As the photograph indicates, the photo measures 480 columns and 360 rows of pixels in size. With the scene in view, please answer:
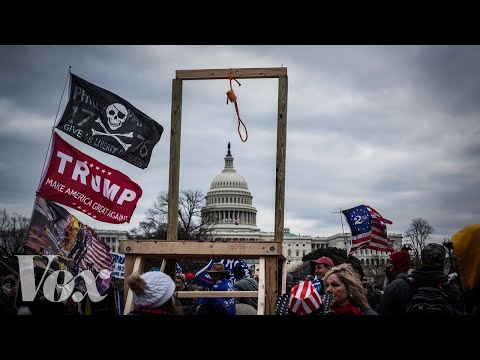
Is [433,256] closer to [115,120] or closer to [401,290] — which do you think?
[401,290]

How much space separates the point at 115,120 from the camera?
6.76 m

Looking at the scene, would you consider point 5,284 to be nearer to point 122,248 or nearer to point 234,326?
point 122,248

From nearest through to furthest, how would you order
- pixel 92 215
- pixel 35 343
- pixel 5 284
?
pixel 35 343 < pixel 92 215 < pixel 5 284

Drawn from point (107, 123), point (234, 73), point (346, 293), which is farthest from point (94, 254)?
point (346, 293)

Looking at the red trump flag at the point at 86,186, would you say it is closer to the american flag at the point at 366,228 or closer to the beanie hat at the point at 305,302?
the beanie hat at the point at 305,302

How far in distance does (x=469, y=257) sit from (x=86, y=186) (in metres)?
4.78

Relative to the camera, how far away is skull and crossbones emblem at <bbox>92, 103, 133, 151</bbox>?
22.0 ft

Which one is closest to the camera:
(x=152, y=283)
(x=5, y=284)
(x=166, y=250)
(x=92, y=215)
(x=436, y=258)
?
(x=152, y=283)

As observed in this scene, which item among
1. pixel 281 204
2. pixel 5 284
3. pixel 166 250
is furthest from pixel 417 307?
pixel 5 284

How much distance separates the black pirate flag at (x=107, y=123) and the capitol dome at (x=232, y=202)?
116 m

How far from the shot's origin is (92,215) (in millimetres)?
6602

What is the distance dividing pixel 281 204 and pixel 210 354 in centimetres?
315

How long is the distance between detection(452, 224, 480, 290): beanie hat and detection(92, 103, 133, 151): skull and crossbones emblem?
15.0 ft

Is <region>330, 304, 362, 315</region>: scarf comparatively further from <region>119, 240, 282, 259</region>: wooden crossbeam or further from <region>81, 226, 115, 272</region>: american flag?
<region>81, 226, 115, 272</region>: american flag
